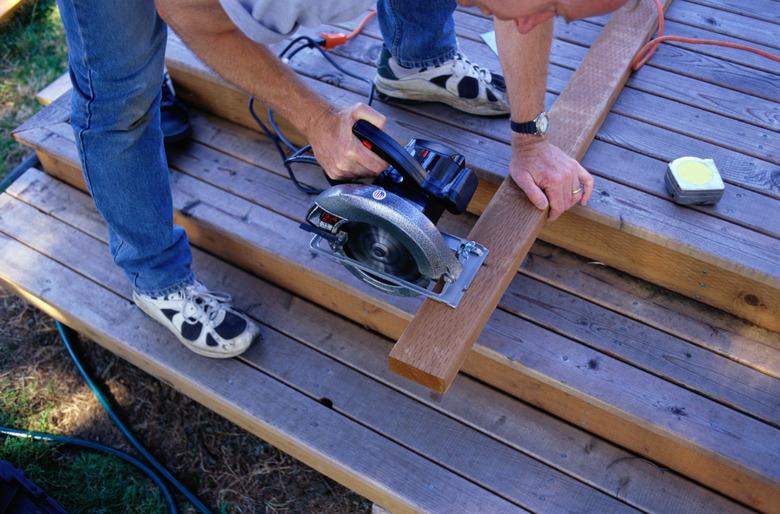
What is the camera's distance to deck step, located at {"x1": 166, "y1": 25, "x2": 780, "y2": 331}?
1.78 m

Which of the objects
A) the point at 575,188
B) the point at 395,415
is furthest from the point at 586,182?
the point at 395,415

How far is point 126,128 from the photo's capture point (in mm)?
1595

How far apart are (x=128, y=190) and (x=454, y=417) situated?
1011 millimetres

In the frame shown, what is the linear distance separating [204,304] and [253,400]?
300mm

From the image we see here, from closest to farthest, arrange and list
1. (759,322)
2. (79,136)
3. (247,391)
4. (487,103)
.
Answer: (79,136), (759,322), (247,391), (487,103)

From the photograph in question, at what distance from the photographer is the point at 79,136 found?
1590mm

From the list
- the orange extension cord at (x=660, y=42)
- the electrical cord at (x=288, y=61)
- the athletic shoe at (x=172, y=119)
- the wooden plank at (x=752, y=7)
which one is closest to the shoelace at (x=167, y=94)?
the athletic shoe at (x=172, y=119)

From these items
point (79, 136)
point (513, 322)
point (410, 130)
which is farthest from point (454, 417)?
point (79, 136)

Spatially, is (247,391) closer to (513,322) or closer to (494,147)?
(513,322)

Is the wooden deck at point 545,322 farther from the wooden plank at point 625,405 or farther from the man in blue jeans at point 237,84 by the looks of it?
the man in blue jeans at point 237,84

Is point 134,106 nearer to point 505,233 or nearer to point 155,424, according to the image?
point 505,233

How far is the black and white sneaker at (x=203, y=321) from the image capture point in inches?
77.0

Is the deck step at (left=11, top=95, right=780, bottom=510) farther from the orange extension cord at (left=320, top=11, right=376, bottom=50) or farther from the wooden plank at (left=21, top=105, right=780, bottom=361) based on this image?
the orange extension cord at (left=320, top=11, right=376, bottom=50)

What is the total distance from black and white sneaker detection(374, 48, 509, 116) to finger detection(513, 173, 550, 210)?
0.47m
